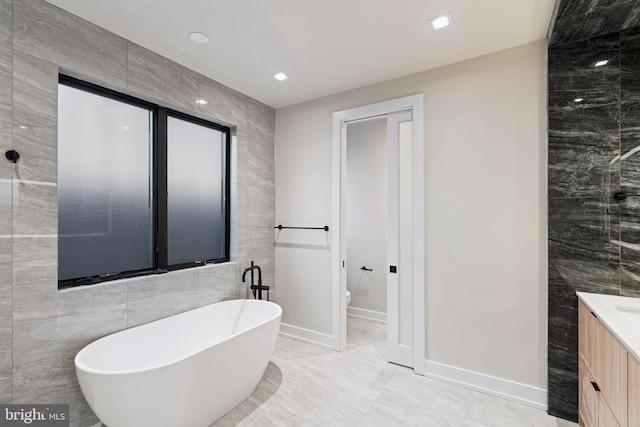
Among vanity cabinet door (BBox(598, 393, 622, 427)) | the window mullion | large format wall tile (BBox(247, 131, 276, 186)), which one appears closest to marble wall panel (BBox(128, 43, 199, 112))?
the window mullion

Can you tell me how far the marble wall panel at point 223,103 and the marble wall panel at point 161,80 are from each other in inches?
3.8

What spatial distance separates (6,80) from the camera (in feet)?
5.34

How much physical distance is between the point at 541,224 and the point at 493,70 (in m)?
1.25

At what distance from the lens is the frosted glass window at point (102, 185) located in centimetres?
198

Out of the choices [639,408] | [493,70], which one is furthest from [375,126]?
[639,408]

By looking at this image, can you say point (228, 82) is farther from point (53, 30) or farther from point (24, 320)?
point (24, 320)

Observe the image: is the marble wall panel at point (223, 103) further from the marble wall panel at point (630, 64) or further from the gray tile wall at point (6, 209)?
the marble wall panel at point (630, 64)

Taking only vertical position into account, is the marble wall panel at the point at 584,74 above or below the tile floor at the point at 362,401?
above

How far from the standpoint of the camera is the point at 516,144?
7.25 ft

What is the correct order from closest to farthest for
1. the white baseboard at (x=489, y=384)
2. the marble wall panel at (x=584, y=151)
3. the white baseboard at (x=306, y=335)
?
the marble wall panel at (x=584, y=151) < the white baseboard at (x=489, y=384) < the white baseboard at (x=306, y=335)

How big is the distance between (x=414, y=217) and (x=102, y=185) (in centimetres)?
253

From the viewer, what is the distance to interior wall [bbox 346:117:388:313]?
395cm

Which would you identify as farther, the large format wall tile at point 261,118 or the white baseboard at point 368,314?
the white baseboard at point 368,314

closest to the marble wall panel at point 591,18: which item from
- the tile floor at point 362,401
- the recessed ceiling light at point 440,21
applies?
the recessed ceiling light at point 440,21
